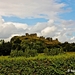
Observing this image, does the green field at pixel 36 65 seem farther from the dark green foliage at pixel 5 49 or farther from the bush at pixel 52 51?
the dark green foliage at pixel 5 49

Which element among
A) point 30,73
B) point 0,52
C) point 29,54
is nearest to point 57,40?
point 0,52

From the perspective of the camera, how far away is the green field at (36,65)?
40.5ft

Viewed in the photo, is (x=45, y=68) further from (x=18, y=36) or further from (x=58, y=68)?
(x=18, y=36)

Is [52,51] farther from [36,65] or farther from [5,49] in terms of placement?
[5,49]

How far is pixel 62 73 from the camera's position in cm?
1235

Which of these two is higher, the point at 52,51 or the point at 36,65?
the point at 52,51

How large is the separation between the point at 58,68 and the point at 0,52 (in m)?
5.18

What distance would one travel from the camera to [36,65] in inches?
492

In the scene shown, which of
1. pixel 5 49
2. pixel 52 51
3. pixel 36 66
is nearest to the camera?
pixel 36 66

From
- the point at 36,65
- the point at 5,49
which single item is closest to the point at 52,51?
the point at 36,65

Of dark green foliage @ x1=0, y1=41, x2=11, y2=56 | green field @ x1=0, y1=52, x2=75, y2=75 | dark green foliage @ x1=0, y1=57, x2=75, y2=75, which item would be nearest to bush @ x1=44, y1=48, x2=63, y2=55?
green field @ x1=0, y1=52, x2=75, y2=75

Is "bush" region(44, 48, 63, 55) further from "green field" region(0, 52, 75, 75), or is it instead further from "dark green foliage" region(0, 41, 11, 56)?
"dark green foliage" region(0, 41, 11, 56)

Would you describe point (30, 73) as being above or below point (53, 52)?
below

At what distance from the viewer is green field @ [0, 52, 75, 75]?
12.3m
